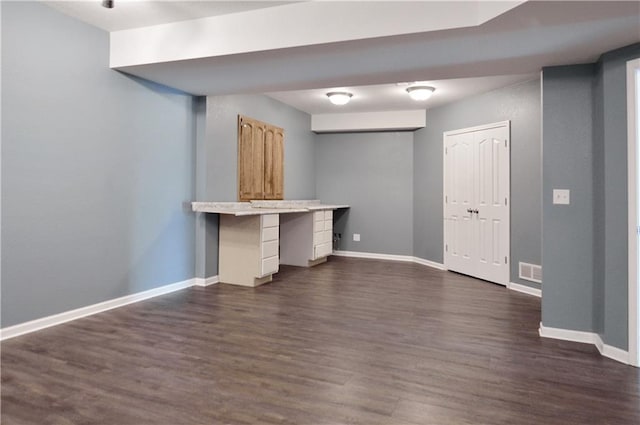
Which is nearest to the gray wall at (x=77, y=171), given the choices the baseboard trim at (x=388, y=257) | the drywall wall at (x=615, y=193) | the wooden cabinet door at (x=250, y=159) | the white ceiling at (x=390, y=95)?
the wooden cabinet door at (x=250, y=159)

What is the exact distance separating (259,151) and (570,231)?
3985mm

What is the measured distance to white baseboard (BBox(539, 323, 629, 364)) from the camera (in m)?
2.68

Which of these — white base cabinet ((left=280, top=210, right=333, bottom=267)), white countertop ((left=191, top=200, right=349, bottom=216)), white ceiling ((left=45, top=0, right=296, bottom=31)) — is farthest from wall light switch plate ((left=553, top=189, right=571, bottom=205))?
white base cabinet ((left=280, top=210, right=333, bottom=267))

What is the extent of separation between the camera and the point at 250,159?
5395mm

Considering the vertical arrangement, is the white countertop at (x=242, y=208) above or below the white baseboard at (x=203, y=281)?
above

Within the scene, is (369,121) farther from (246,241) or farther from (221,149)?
(246,241)

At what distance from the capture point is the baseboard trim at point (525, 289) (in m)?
4.42

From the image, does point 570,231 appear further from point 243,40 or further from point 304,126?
point 304,126

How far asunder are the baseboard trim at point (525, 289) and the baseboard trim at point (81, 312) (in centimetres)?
398

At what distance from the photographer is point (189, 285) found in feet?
15.3

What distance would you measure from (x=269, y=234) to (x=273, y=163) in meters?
1.58

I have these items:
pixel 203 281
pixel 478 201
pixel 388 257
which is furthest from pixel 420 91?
pixel 203 281

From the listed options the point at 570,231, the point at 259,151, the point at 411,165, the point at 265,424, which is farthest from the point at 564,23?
the point at 411,165

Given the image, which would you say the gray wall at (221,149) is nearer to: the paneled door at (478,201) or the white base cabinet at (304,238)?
the white base cabinet at (304,238)
